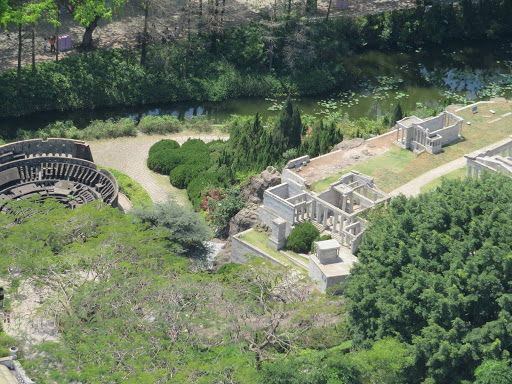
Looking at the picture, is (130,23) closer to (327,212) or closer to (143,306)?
(327,212)

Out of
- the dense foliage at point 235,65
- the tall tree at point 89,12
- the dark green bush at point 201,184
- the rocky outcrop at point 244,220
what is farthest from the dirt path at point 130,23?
the rocky outcrop at point 244,220

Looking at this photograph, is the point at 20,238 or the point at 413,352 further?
the point at 20,238

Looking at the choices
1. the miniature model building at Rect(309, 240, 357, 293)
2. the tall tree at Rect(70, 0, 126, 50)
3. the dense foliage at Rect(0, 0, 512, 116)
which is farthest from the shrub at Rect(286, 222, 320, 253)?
the tall tree at Rect(70, 0, 126, 50)

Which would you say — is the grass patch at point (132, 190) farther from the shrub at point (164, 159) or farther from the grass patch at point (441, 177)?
the grass patch at point (441, 177)

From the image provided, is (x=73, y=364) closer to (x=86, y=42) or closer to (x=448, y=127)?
(x=448, y=127)

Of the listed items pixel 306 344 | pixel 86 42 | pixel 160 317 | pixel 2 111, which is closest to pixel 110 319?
pixel 160 317

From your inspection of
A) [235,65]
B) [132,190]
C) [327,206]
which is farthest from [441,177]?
[235,65]
